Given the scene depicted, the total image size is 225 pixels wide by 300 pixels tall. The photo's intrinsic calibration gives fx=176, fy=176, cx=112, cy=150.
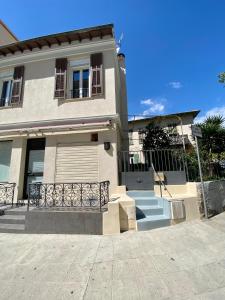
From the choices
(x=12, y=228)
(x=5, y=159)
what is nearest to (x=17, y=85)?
(x=5, y=159)

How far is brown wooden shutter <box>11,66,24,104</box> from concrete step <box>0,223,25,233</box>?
6010 millimetres

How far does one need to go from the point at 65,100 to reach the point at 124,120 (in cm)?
413

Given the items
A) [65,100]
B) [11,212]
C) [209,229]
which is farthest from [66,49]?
[209,229]

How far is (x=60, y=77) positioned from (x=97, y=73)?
6.16 feet

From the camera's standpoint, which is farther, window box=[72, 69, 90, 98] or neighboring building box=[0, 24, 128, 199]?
window box=[72, 69, 90, 98]

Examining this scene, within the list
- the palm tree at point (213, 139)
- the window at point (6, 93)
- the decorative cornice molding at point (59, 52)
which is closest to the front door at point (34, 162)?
the window at point (6, 93)

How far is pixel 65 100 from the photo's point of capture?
8.45 m

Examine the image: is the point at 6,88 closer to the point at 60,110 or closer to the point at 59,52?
the point at 59,52

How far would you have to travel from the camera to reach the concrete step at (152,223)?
5059mm

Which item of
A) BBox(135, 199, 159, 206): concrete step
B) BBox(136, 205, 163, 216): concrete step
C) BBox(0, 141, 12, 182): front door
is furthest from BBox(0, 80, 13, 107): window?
BBox(136, 205, 163, 216): concrete step

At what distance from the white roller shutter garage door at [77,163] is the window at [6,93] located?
4.23 metres

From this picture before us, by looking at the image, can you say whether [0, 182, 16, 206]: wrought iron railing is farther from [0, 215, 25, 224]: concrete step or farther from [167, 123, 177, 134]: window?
[167, 123, 177, 134]: window

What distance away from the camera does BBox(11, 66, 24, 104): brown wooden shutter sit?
8.88 metres

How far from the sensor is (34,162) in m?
8.36
